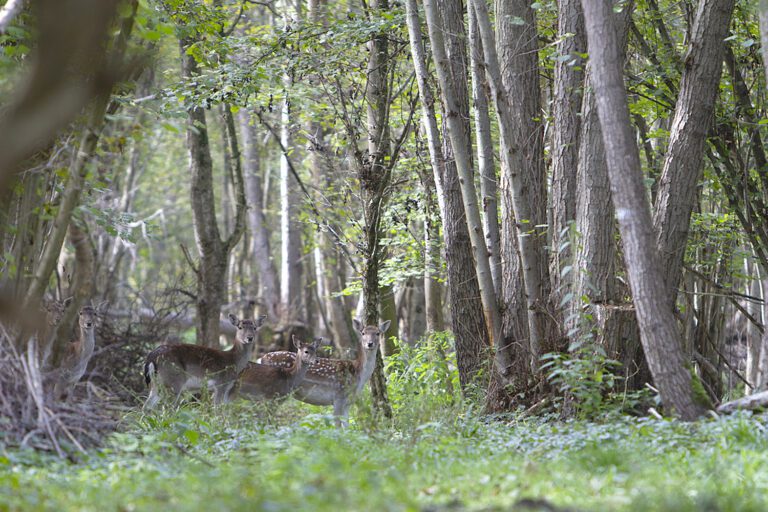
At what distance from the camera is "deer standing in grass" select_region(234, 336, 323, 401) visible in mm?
13078

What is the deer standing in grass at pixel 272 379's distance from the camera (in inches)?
515

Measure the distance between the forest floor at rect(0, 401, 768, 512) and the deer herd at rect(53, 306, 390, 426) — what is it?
11.3 ft

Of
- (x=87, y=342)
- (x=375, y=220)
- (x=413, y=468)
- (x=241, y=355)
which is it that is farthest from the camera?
(x=241, y=355)

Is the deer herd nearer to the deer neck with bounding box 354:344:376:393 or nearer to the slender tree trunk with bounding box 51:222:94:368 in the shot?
the deer neck with bounding box 354:344:376:393

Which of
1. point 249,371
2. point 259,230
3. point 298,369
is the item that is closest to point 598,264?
point 298,369

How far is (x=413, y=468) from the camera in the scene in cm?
667

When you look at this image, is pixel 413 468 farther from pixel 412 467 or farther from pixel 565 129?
pixel 565 129

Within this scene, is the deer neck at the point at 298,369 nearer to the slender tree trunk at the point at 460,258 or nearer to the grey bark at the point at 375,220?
the grey bark at the point at 375,220

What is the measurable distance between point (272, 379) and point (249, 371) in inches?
14.0

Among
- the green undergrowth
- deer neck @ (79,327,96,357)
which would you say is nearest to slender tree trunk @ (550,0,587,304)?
the green undergrowth

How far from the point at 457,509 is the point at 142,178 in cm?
3823

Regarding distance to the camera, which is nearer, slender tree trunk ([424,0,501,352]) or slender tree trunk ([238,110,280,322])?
Result: slender tree trunk ([424,0,501,352])

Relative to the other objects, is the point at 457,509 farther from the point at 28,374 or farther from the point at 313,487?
the point at 28,374

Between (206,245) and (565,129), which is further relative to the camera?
(206,245)
